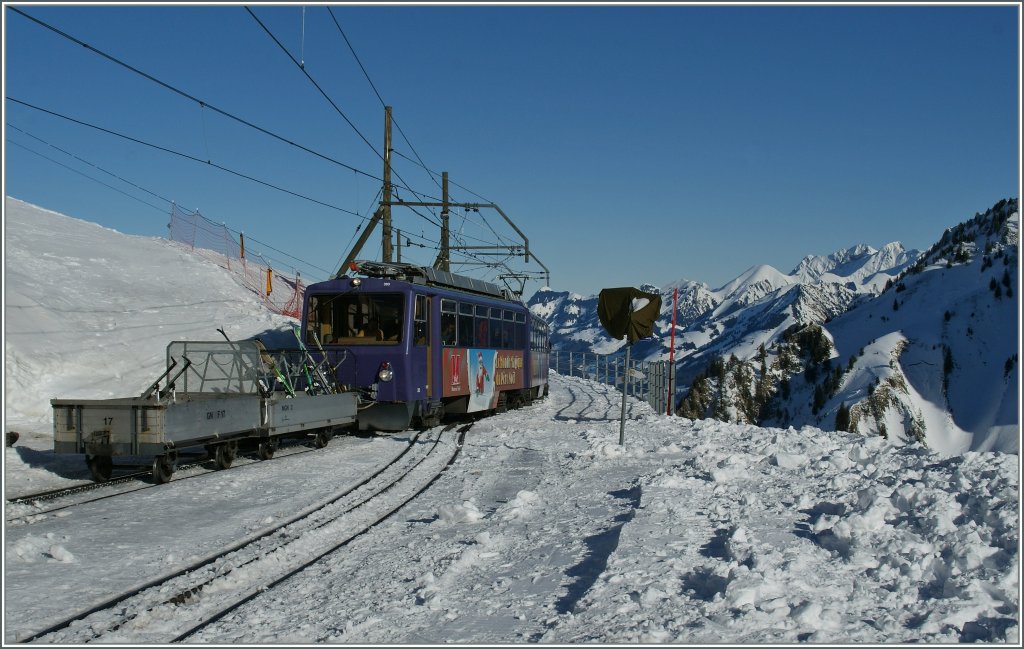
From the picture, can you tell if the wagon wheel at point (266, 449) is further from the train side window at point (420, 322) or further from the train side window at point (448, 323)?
the train side window at point (448, 323)

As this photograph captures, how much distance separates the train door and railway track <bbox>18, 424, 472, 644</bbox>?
19.0 ft

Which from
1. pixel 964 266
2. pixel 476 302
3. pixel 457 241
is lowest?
pixel 476 302

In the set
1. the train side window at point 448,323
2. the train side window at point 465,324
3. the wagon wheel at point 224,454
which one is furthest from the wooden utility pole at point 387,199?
the wagon wheel at point 224,454

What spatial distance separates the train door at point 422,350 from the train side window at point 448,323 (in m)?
0.72

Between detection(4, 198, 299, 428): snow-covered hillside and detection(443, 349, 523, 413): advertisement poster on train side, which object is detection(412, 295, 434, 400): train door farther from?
detection(4, 198, 299, 428): snow-covered hillside

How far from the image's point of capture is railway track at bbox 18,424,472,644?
5.47 m

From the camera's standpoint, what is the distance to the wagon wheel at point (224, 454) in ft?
40.0

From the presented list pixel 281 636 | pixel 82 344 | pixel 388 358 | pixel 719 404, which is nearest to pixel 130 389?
pixel 82 344

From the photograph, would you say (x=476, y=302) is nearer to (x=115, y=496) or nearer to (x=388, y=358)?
(x=388, y=358)

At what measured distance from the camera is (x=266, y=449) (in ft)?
43.8

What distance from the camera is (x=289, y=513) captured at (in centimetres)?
920

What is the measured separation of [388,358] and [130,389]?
853 cm

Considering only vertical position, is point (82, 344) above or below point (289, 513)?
above

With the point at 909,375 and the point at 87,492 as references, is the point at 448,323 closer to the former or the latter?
the point at 87,492
